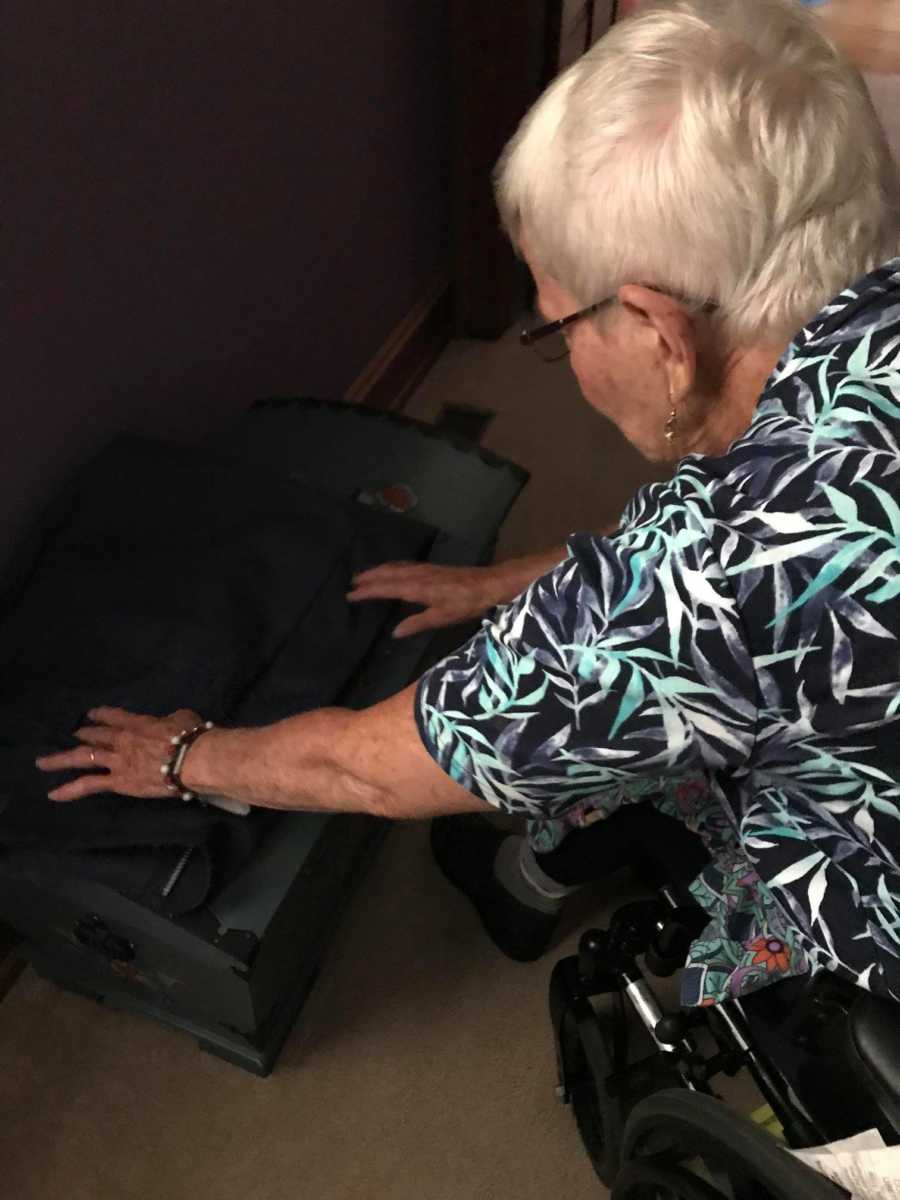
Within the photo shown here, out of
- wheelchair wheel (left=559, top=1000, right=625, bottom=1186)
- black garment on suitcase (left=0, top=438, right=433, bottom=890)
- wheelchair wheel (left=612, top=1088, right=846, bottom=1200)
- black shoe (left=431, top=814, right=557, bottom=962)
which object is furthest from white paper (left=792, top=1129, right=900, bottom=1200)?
black shoe (left=431, top=814, right=557, bottom=962)

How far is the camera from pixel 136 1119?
125 cm

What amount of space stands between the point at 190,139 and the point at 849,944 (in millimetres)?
1199

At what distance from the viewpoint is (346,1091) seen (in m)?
1.27

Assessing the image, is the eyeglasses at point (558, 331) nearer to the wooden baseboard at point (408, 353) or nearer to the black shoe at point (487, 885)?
the black shoe at point (487, 885)

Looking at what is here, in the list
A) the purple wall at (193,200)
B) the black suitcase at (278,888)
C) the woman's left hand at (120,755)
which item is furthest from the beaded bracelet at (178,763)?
the purple wall at (193,200)

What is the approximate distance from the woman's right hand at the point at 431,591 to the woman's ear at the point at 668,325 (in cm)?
46

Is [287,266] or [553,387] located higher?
[287,266]

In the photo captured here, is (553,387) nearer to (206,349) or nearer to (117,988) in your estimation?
(206,349)

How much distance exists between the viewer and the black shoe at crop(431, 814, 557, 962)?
52.6 inches

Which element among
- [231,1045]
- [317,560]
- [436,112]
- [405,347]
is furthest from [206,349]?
[231,1045]

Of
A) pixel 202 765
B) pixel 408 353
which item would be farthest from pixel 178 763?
pixel 408 353

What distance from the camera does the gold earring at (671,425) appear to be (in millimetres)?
829

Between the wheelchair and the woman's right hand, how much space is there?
36 centimetres

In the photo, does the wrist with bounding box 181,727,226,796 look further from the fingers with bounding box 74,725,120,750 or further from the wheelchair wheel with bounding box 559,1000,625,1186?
the wheelchair wheel with bounding box 559,1000,625,1186
